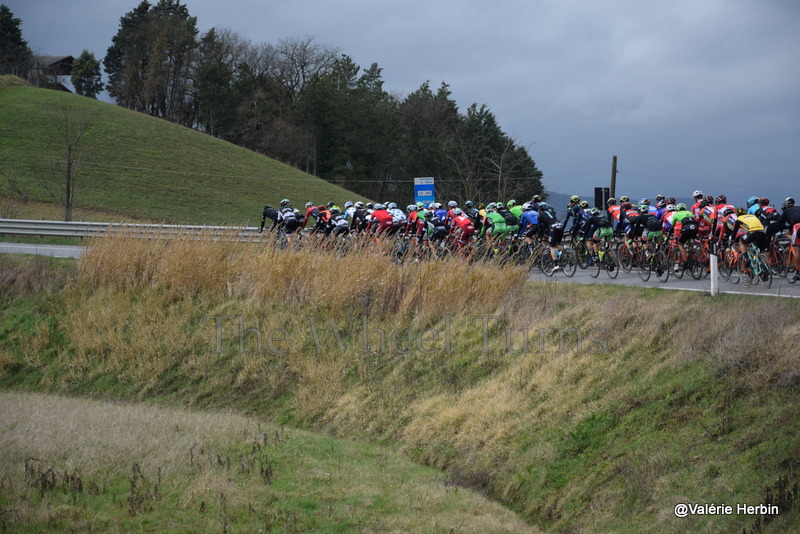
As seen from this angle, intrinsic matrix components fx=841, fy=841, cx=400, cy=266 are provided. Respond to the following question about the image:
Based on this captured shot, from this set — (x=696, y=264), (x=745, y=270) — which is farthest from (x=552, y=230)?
(x=745, y=270)

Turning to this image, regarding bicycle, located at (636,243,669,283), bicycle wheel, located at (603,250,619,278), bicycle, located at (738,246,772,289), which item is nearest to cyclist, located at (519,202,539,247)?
bicycle wheel, located at (603,250,619,278)

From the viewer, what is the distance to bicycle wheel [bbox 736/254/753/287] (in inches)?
696

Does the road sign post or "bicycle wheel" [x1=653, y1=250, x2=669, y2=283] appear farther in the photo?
the road sign post

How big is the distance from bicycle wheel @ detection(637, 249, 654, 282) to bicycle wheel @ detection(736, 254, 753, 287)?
7.78 ft

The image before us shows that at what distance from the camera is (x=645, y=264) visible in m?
20.5

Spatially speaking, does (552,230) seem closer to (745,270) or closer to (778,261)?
(745,270)

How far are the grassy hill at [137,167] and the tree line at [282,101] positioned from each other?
32.7 feet

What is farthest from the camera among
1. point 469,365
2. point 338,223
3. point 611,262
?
point 338,223

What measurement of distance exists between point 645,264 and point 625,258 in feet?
3.31

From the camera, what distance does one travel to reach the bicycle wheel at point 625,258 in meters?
21.3

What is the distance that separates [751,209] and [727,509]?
47.5ft

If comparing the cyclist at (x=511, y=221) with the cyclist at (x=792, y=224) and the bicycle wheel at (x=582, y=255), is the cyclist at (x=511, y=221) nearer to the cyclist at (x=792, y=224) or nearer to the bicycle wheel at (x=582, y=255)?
the bicycle wheel at (x=582, y=255)

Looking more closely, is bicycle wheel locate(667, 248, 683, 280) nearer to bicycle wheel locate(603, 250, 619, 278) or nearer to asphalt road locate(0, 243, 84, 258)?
bicycle wheel locate(603, 250, 619, 278)

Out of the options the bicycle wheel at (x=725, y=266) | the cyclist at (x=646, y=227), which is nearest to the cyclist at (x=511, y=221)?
the cyclist at (x=646, y=227)
